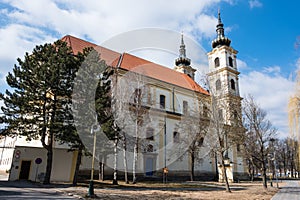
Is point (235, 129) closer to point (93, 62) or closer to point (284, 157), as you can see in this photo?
point (93, 62)

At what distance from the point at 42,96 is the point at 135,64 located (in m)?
17.4

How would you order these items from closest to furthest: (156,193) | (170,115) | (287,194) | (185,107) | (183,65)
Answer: (156,193) < (287,194) < (170,115) < (185,107) < (183,65)

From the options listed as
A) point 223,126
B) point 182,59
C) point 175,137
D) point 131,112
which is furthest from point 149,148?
point 182,59

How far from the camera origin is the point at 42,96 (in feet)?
55.6

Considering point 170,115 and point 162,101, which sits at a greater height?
point 162,101

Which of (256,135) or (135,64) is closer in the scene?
(256,135)

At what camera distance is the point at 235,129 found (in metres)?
20.0

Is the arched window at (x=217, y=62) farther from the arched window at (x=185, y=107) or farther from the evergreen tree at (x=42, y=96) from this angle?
the evergreen tree at (x=42, y=96)

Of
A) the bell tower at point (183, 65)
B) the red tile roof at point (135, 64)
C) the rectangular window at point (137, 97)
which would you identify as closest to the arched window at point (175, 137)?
the red tile roof at point (135, 64)

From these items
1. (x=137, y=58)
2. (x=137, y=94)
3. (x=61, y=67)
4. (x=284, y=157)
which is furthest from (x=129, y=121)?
(x=284, y=157)

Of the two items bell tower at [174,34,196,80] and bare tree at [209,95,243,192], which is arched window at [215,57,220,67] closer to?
bell tower at [174,34,196,80]

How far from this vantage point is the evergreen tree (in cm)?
1652

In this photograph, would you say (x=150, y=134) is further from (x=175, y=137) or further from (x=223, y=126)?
(x=223, y=126)

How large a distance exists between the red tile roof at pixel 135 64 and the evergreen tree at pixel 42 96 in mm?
9047
